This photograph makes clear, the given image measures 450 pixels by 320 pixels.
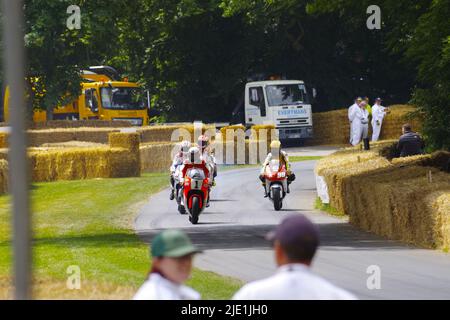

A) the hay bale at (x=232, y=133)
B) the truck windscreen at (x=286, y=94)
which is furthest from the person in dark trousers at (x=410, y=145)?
the truck windscreen at (x=286, y=94)

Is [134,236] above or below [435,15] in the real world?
below

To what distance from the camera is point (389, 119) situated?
171ft

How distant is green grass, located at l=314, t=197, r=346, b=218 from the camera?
26.4 metres

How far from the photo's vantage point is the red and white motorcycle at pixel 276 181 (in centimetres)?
2677

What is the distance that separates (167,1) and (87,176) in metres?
6.42

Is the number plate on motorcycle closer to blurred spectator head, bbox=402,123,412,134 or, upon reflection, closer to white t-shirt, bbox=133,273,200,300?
blurred spectator head, bbox=402,123,412,134

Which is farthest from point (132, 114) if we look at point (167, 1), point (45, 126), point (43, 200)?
point (43, 200)

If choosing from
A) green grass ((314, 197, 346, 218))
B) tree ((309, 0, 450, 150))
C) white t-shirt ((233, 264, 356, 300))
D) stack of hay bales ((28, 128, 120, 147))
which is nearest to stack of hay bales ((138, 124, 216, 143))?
stack of hay bales ((28, 128, 120, 147))

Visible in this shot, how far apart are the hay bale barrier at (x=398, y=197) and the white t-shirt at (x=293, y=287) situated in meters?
12.7

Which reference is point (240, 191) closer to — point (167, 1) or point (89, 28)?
point (167, 1)

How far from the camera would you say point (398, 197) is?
68.7ft

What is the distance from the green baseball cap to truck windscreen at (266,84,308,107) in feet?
155

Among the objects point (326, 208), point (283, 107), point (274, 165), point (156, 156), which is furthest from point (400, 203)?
point (283, 107)

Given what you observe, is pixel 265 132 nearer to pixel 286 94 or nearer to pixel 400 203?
pixel 286 94
